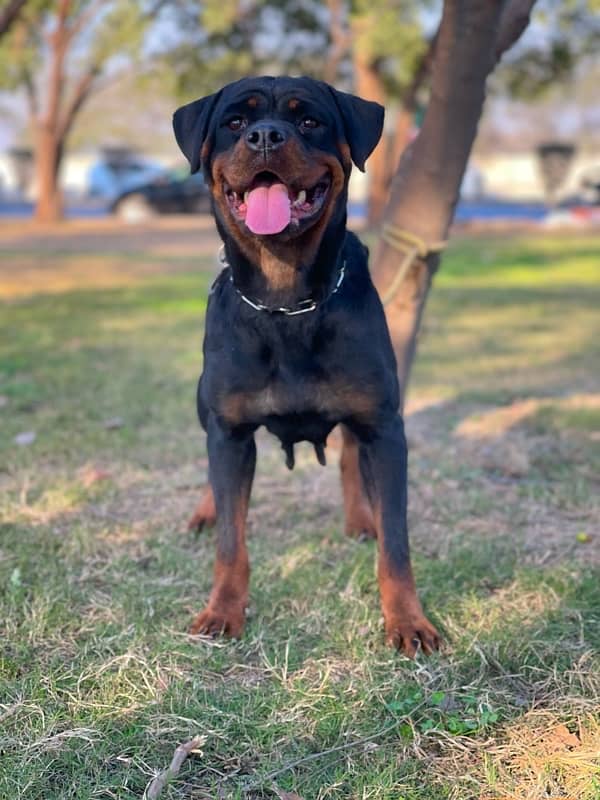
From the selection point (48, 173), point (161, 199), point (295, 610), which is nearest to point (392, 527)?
point (295, 610)

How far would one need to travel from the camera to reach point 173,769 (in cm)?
233

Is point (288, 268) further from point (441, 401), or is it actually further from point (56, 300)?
point (56, 300)

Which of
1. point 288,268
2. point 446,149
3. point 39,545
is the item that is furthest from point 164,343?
point 288,268

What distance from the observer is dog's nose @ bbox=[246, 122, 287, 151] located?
293cm

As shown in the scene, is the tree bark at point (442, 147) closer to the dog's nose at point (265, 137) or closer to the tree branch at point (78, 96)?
the dog's nose at point (265, 137)

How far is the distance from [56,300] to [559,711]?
9.55 m

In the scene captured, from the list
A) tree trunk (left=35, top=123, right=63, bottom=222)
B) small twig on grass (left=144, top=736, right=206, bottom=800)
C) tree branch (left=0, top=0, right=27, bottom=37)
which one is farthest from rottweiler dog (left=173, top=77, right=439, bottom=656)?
tree trunk (left=35, top=123, right=63, bottom=222)

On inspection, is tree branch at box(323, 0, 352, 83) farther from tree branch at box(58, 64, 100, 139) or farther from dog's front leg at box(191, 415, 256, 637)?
dog's front leg at box(191, 415, 256, 637)

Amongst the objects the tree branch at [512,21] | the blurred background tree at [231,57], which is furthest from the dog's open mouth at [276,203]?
the blurred background tree at [231,57]

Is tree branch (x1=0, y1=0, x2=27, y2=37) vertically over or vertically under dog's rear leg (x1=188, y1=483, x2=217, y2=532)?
over

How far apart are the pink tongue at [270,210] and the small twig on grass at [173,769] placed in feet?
4.78

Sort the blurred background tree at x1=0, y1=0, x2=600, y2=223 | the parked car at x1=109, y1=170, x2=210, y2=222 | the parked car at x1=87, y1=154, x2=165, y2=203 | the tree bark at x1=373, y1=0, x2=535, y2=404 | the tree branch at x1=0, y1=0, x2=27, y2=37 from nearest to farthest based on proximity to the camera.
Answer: the tree bark at x1=373, y1=0, x2=535, y2=404
the tree branch at x1=0, y1=0, x2=27, y2=37
the blurred background tree at x1=0, y1=0, x2=600, y2=223
the parked car at x1=109, y1=170, x2=210, y2=222
the parked car at x1=87, y1=154, x2=165, y2=203

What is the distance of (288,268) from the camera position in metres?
3.25

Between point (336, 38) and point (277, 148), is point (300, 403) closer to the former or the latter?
point (277, 148)
